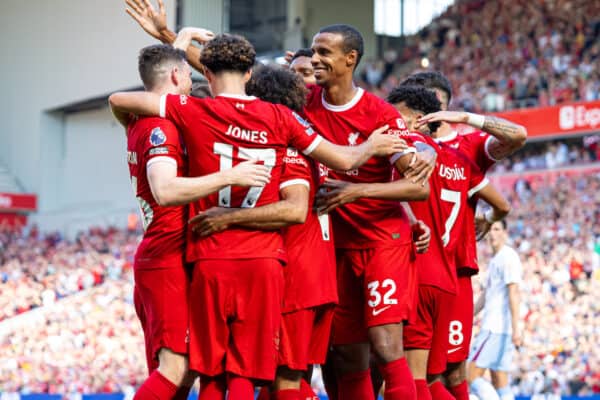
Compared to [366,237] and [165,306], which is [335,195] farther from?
[165,306]

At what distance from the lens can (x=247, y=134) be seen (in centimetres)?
469

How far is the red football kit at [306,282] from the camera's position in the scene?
495 cm

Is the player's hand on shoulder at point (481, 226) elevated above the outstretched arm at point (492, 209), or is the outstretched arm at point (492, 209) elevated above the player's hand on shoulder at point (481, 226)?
the outstretched arm at point (492, 209)

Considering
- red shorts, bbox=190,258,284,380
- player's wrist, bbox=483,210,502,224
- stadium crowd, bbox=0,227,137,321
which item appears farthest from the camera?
stadium crowd, bbox=0,227,137,321

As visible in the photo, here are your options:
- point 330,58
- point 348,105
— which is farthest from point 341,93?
point 330,58

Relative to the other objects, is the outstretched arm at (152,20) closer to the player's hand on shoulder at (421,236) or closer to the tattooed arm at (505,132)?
the player's hand on shoulder at (421,236)

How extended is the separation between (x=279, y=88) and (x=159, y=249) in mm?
1170

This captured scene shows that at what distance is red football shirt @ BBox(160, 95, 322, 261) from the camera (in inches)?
183

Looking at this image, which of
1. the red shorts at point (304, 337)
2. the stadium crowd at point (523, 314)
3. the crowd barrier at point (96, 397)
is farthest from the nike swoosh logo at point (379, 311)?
the stadium crowd at point (523, 314)

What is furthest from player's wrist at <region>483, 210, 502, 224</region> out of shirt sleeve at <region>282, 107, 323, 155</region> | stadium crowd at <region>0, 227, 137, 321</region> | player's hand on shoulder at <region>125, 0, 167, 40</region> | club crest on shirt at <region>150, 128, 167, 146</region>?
stadium crowd at <region>0, 227, 137, 321</region>

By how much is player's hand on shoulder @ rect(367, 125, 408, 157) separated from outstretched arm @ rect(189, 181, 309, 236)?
610mm

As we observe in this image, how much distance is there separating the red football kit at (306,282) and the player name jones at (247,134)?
0.27 metres

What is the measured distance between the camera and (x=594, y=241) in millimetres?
16516

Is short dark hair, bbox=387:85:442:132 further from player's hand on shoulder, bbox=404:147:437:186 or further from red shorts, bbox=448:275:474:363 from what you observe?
red shorts, bbox=448:275:474:363
